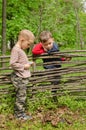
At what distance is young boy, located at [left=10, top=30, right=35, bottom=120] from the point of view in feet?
18.7

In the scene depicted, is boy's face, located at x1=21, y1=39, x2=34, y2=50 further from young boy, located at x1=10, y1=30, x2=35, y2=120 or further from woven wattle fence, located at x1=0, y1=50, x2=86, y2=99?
woven wattle fence, located at x1=0, y1=50, x2=86, y2=99

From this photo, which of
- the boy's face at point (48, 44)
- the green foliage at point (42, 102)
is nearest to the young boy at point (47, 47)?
the boy's face at point (48, 44)

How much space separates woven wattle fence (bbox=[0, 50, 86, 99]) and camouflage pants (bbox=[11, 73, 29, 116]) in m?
0.39

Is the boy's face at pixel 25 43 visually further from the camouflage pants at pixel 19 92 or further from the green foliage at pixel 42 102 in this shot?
the green foliage at pixel 42 102

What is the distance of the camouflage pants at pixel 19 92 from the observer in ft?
19.2

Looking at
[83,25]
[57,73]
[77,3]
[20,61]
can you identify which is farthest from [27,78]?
[83,25]

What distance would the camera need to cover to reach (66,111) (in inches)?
243

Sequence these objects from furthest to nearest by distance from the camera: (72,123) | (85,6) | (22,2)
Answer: (85,6) < (22,2) < (72,123)

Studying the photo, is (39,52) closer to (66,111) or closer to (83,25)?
(66,111)

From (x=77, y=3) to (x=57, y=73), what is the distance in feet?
84.5

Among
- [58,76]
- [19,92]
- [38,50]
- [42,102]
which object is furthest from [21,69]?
[58,76]

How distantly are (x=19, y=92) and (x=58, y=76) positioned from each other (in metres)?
0.92

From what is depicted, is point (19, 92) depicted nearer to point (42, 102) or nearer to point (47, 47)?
point (42, 102)

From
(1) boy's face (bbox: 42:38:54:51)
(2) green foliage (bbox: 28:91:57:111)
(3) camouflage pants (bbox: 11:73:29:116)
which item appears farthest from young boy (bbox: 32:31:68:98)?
(3) camouflage pants (bbox: 11:73:29:116)
